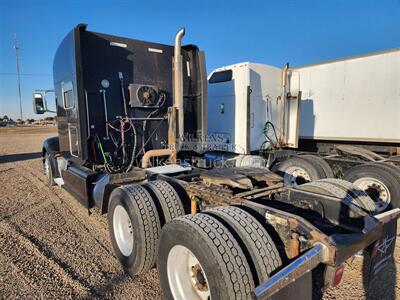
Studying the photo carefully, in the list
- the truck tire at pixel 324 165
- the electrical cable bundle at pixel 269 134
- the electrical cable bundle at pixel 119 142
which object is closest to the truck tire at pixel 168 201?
the electrical cable bundle at pixel 119 142

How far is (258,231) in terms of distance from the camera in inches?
81.5

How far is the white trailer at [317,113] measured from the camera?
5.87 metres

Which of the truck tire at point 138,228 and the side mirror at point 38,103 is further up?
the side mirror at point 38,103

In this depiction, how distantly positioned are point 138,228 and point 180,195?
623 millimetres

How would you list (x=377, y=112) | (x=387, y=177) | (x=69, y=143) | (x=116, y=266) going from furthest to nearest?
(x=377, y=112)
(x=69, y=143)
(x=387, y=177)
(x=116, y=266)

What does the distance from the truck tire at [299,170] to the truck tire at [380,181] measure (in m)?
0.62

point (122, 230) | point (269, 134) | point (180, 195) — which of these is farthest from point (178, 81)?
point (269, 134)

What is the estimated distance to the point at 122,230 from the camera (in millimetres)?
3340

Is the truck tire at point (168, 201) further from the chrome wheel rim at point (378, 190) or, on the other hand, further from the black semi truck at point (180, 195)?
the chrome wheel rim at point (378, 190)

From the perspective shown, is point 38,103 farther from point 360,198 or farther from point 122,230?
point 360,198

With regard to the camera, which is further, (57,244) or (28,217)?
(28,217)

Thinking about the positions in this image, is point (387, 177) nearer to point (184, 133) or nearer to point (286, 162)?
point (286, 162)

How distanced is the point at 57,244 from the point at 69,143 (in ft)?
7.53

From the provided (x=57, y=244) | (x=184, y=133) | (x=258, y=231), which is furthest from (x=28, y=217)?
(x=258, y=231)
